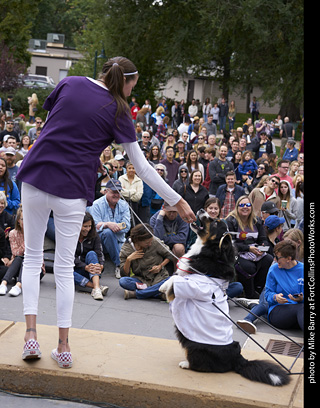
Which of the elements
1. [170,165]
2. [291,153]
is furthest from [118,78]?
[291,153]

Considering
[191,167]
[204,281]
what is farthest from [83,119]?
[191,167]

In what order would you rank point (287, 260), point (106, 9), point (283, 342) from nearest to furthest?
point (283, 342), point (287, 260), point (106, 9)

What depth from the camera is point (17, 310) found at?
6.69 m

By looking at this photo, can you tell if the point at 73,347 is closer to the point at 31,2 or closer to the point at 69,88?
the point at 69,88

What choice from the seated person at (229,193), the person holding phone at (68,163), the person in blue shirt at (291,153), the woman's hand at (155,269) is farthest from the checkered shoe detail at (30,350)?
the person in blue shirt at (291,153)

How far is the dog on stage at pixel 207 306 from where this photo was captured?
4.36 m

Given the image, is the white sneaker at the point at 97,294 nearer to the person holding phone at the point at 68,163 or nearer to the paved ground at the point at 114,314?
the paved ground at the point at 114,314

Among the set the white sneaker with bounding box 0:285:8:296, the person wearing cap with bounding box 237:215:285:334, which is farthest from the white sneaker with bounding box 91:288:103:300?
the person wearing cap with bounding box 237:215:285:334

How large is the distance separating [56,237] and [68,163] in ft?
1.74

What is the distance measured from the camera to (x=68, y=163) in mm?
3945

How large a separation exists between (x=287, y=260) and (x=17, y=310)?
3.02m

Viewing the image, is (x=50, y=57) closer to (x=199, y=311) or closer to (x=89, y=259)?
(x=89, y=259)

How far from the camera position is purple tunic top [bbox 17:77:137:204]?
3.94m
